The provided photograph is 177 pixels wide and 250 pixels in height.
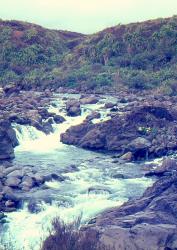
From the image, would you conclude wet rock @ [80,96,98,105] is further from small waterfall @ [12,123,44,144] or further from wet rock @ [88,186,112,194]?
wet rock @ [88,186,112,194]

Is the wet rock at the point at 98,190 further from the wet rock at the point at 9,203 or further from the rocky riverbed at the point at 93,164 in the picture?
the wet rock at the point at 9,203

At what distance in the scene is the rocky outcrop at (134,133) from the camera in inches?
1101

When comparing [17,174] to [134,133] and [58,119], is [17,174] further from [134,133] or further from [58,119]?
[58,119]

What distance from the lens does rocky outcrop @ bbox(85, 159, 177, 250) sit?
46.7 ft

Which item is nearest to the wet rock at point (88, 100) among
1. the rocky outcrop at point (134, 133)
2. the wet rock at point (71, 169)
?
the rocky outcrop at point (134, 133)

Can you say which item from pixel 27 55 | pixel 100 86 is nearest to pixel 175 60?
pixel 100 86

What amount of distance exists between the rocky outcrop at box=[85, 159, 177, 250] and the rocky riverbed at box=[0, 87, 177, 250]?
3 centimetres

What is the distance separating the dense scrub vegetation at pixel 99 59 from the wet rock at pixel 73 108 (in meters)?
10.8

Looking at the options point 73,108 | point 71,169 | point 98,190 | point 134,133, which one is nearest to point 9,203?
point 98,190

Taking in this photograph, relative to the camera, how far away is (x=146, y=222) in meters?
15.5

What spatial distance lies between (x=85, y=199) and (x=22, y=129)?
12287 mm

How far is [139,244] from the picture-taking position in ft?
46.7

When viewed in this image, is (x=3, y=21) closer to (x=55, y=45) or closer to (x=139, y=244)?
(x=55, y=45)

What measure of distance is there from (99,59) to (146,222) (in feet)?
143
